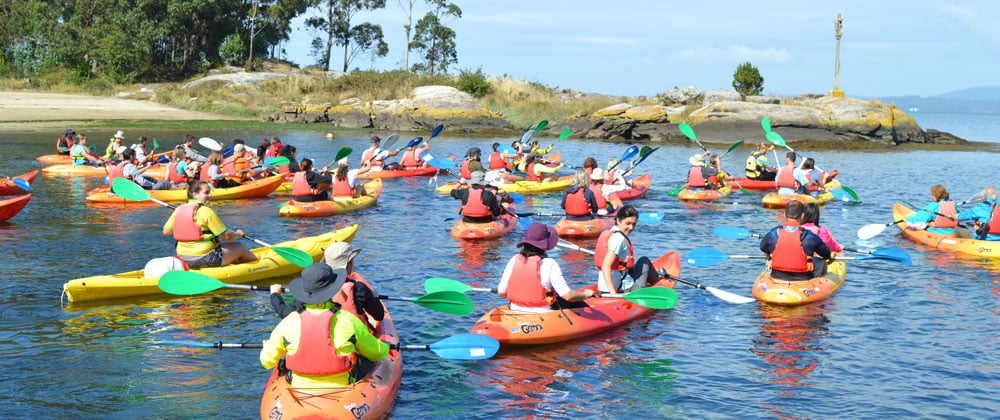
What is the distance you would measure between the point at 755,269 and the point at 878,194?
38.5 ft

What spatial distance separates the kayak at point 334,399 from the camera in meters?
6.40

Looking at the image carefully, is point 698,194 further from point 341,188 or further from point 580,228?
point 341,188

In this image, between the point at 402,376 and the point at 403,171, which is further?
the point at 403,171

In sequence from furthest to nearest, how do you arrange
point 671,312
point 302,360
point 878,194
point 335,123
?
1. point 335,123
2. point 878,194
3. point 671,312
4. point 302,360

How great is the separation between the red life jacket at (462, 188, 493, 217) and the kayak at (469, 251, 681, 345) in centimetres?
555

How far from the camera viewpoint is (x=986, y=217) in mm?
14562

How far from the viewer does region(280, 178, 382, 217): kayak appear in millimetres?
17609

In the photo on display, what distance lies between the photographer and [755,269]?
536 inches

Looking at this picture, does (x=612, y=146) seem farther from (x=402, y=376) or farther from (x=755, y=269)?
(x=402, y=376)

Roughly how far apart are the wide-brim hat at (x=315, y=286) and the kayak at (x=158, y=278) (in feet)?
17.4

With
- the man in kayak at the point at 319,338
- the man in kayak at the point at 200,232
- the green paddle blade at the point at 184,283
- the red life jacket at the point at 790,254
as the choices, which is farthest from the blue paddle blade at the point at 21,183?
the red life jacket at the point at 790,254

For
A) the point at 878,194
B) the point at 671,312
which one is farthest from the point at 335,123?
the point at 671,312

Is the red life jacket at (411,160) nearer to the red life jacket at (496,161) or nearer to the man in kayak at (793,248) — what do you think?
the red life jacket at (496,161)

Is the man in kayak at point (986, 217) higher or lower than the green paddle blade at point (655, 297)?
higher
